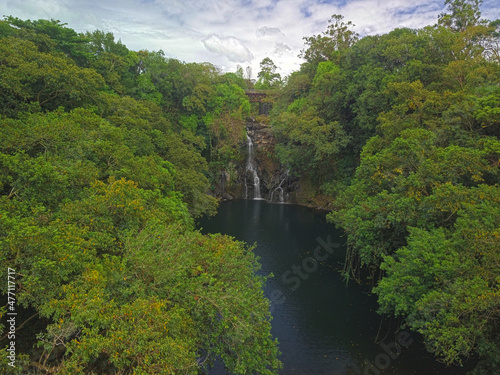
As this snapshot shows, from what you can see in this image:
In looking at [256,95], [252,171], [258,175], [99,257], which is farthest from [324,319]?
[256,95]

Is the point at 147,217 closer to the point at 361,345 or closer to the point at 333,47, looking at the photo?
the point at 361,345

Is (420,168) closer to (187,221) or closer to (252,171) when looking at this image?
(187,221)

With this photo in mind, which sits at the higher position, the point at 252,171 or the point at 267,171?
the point at 267,171

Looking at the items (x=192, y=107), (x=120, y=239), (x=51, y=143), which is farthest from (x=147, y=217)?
(x=192, y=107)

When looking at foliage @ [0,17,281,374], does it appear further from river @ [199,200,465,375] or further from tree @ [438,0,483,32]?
tree @ [438,0,483,32]

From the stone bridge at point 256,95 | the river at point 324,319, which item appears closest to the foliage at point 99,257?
the river at point 324,319

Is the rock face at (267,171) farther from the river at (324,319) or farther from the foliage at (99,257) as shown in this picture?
the foliage at (99,257)
